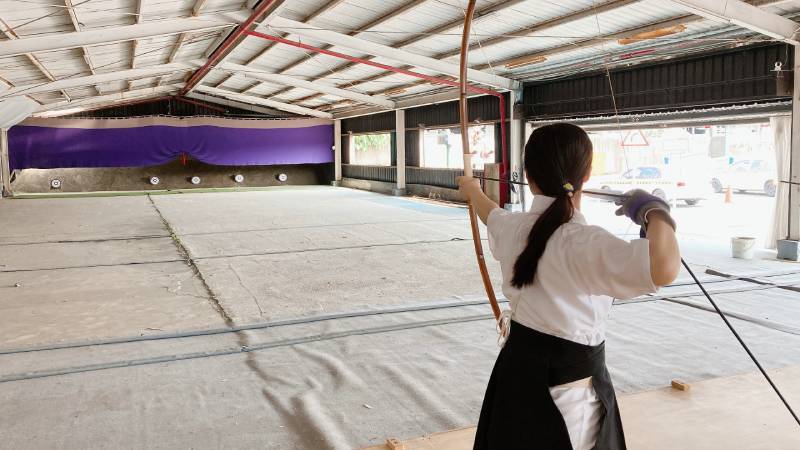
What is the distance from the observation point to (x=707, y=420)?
245 cm

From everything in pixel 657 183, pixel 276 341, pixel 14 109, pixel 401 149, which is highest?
pixel 14 109

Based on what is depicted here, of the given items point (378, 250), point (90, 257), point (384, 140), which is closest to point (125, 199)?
point (384, 140)

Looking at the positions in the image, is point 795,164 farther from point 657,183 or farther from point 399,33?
point 657,183

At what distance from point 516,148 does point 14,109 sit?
34.1 feet

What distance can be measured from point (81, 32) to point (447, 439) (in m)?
7.47

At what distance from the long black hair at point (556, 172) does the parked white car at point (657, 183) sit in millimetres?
10822

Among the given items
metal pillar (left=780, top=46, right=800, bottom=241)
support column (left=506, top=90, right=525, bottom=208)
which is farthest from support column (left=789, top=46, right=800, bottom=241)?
support column (left=506, top=90, right=525, bottom=208)

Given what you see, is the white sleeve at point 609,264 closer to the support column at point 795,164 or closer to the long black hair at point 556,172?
the long black hair at point 556,172

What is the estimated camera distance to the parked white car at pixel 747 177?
1370cm

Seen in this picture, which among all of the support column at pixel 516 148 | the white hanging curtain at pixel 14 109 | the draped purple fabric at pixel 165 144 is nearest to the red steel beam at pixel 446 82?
the support column at pixel 516 148

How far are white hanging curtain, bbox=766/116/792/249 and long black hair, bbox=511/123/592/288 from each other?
659 cm

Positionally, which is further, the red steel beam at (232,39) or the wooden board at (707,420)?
the red steel beam at (232,39)

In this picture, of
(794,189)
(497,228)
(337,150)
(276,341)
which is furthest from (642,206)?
(337,150)

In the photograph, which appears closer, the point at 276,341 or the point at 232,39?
the point at 276,341
